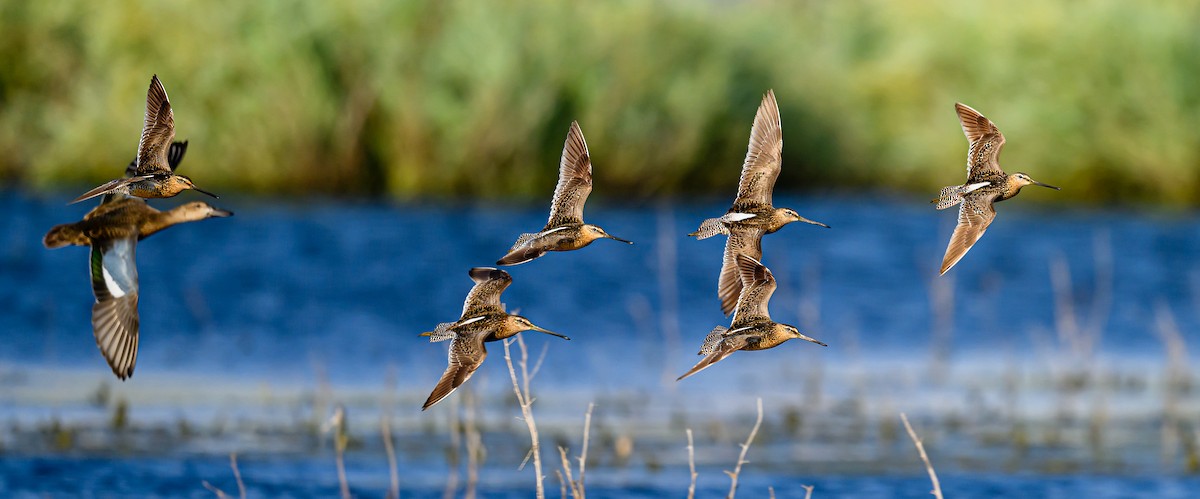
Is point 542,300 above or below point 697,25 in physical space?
below

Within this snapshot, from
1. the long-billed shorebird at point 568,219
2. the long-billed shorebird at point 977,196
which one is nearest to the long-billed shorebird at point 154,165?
the long-billed shorebird at point 568,219

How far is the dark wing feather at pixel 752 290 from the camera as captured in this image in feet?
14.6

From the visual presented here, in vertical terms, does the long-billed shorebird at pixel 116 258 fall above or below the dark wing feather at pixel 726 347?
above

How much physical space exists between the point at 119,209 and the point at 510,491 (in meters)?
6.96

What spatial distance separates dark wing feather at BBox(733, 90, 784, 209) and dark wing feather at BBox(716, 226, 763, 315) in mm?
75

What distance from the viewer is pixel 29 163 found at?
29781mm

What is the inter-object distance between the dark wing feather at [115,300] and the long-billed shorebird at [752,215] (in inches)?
62.1

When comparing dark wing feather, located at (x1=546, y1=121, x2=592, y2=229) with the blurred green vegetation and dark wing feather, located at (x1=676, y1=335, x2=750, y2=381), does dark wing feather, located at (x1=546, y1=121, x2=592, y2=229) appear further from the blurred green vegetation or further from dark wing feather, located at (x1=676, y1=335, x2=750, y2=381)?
the blurred green vegetation

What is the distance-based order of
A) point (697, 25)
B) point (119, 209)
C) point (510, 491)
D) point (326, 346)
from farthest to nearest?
point (697, 25) → point (326, 346) → point (510, 491) → point (119, 209)

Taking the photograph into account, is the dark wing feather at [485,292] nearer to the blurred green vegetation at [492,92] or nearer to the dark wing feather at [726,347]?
the dark wing feather at [726,347]

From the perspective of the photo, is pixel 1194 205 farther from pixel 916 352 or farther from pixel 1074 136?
pixel 916 352

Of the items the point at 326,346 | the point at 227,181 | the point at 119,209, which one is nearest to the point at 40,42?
the point at 227,181

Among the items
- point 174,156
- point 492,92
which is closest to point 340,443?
point 174,156

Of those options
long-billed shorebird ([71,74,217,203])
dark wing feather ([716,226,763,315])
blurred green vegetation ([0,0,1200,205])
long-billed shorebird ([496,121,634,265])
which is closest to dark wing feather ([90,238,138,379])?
long-billed shorebird ([71,74,217,203])
